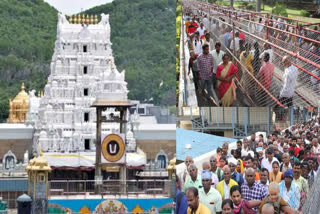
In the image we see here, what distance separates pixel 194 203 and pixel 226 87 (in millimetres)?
999

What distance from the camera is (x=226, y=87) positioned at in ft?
23.7

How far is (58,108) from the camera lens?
19.8 m

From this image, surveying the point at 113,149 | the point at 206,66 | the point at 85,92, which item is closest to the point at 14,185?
the point at 113,149

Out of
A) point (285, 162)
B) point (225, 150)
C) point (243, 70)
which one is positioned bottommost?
point (285, 162)

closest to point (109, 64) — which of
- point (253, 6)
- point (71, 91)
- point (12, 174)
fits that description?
point (71, 91)

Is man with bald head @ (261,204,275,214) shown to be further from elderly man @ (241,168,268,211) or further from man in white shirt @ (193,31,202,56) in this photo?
man in white shirt @ (193,31,202,56)

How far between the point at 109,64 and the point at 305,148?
12616 millimetres

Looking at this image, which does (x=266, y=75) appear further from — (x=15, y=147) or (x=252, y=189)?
(x=15, y=147)

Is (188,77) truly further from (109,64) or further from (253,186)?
(109,64)

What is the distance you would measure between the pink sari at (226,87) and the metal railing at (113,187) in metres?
6.25

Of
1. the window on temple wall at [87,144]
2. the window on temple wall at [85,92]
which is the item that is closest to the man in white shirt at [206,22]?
the window on temple wall at [87,144]

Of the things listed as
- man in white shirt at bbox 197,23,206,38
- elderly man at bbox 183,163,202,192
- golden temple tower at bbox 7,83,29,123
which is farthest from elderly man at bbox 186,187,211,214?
golden temple tower at bbox 7,83,29,123

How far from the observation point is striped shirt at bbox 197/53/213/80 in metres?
7.28

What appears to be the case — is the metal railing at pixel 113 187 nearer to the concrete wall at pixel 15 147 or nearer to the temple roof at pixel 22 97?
the concrete wall at pixel 15 147
